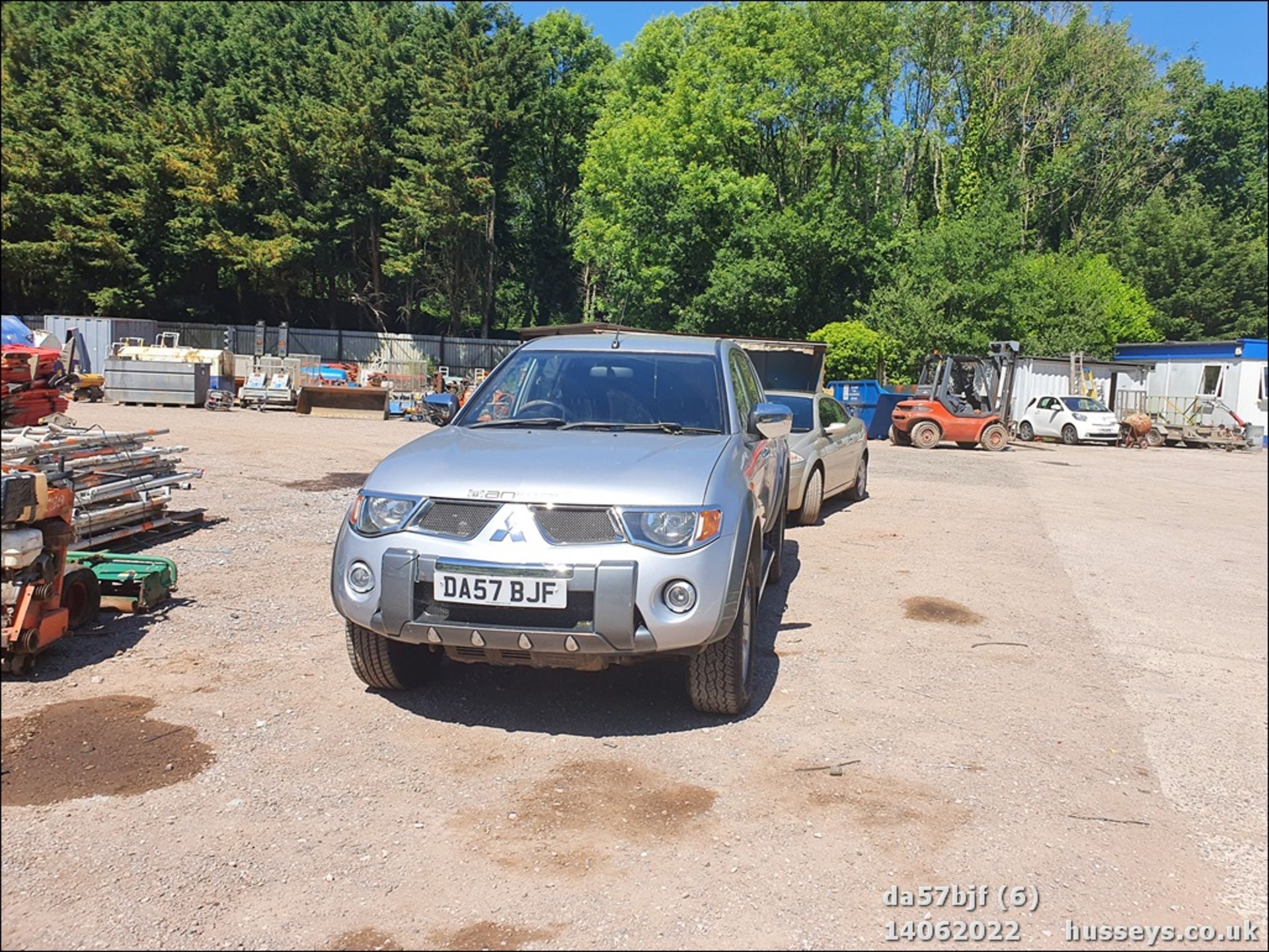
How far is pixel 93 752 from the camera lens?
3.93 metres

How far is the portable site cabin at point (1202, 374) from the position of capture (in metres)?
33.2

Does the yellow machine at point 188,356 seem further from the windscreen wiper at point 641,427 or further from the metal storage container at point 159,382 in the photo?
the windscreen wiper at point 641,427

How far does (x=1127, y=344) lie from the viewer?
39.1 metres

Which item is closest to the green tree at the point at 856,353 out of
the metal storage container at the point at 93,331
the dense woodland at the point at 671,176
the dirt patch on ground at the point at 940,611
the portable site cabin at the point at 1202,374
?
the dense woodland at the point at 671,176

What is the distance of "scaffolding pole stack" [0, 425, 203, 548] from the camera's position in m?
6.80

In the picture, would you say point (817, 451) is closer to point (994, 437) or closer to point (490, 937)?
point (490, 937)

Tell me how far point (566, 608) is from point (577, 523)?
368 millimetres

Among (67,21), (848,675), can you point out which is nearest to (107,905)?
(848,675)

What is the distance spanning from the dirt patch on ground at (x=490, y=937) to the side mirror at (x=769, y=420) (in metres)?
3.17

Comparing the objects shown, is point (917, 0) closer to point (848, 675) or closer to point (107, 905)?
point (848, 675)

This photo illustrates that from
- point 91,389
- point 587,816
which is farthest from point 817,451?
point 91,389

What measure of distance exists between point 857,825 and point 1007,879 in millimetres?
564

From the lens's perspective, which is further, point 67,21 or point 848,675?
point 67,21

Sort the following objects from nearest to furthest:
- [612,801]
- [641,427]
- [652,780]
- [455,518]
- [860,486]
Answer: [612,801] → [652,780] → [455,518] → [641,427] → [860,486]
